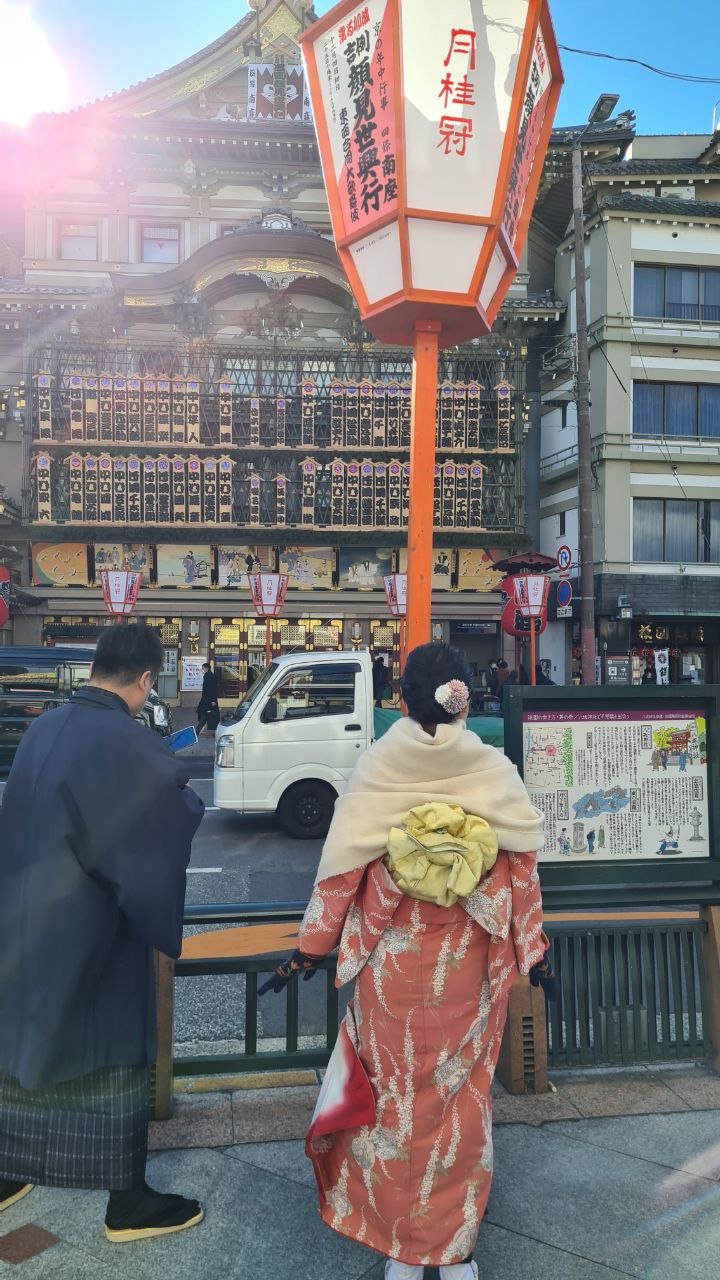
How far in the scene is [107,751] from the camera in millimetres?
2213

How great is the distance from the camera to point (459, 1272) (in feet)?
7.24

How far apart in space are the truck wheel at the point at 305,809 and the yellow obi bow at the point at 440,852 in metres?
6.59

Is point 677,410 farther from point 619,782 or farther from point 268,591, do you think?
point 619,782

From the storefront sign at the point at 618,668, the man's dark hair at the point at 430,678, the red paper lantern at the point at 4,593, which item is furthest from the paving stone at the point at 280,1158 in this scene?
the storefront sign at the point at 618,668

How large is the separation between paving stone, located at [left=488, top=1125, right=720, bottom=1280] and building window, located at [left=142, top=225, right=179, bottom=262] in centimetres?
2603

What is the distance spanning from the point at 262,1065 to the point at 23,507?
73.2 ft

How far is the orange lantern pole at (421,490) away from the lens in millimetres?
4297

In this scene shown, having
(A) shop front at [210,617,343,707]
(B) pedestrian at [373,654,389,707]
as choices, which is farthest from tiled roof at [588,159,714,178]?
(B) pedestrian at [373,654,389,707]

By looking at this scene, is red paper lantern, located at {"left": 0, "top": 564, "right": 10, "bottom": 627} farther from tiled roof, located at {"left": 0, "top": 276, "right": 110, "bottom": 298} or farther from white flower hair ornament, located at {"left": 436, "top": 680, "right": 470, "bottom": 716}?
white flower hair ornament, located at {"left": 436, "top": 680, "right": 470, "bottom": 716}

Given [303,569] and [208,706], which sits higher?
[303,569]

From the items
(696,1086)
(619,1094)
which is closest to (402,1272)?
(619,1094)

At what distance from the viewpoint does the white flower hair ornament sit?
216cm

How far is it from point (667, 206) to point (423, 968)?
25.7 m

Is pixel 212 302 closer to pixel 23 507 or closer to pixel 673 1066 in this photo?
pixel 23 507
